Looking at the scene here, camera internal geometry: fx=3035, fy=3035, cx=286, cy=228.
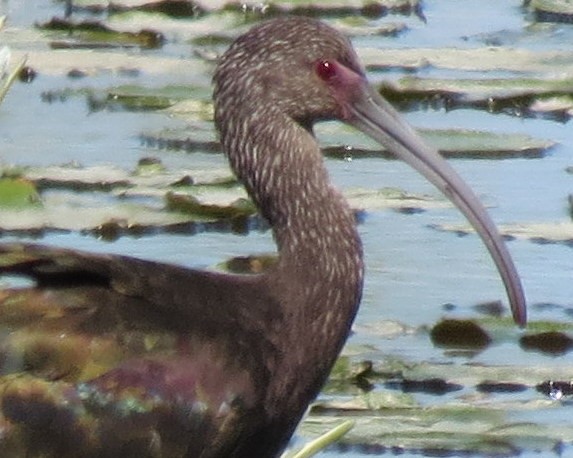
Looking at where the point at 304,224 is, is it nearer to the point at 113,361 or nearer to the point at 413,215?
the point at 113,361

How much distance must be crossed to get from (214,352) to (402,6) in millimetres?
5910

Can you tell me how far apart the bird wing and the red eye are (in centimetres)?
69

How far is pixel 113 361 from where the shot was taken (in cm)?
681

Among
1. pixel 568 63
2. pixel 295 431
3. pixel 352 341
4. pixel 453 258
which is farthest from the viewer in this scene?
pixel 568 63

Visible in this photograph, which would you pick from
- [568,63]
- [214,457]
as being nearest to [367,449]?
[214,457]

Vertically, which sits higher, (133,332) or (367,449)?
(133,332)

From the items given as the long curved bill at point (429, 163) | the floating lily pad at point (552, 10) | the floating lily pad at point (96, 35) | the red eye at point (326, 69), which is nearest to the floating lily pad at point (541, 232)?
the long curved bill at point (429, 163)

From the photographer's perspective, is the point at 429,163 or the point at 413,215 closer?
the point at 429,163

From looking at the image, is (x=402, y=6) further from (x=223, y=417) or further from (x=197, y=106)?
(x=223, y=417)

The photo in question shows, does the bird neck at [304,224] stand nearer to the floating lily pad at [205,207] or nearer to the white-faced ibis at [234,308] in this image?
the white-faced ibis at [234,308]

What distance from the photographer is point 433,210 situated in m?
9.45

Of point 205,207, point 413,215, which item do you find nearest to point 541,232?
point 413,215

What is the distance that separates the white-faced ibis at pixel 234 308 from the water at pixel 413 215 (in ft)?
2.17

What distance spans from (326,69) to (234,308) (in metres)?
0.72
